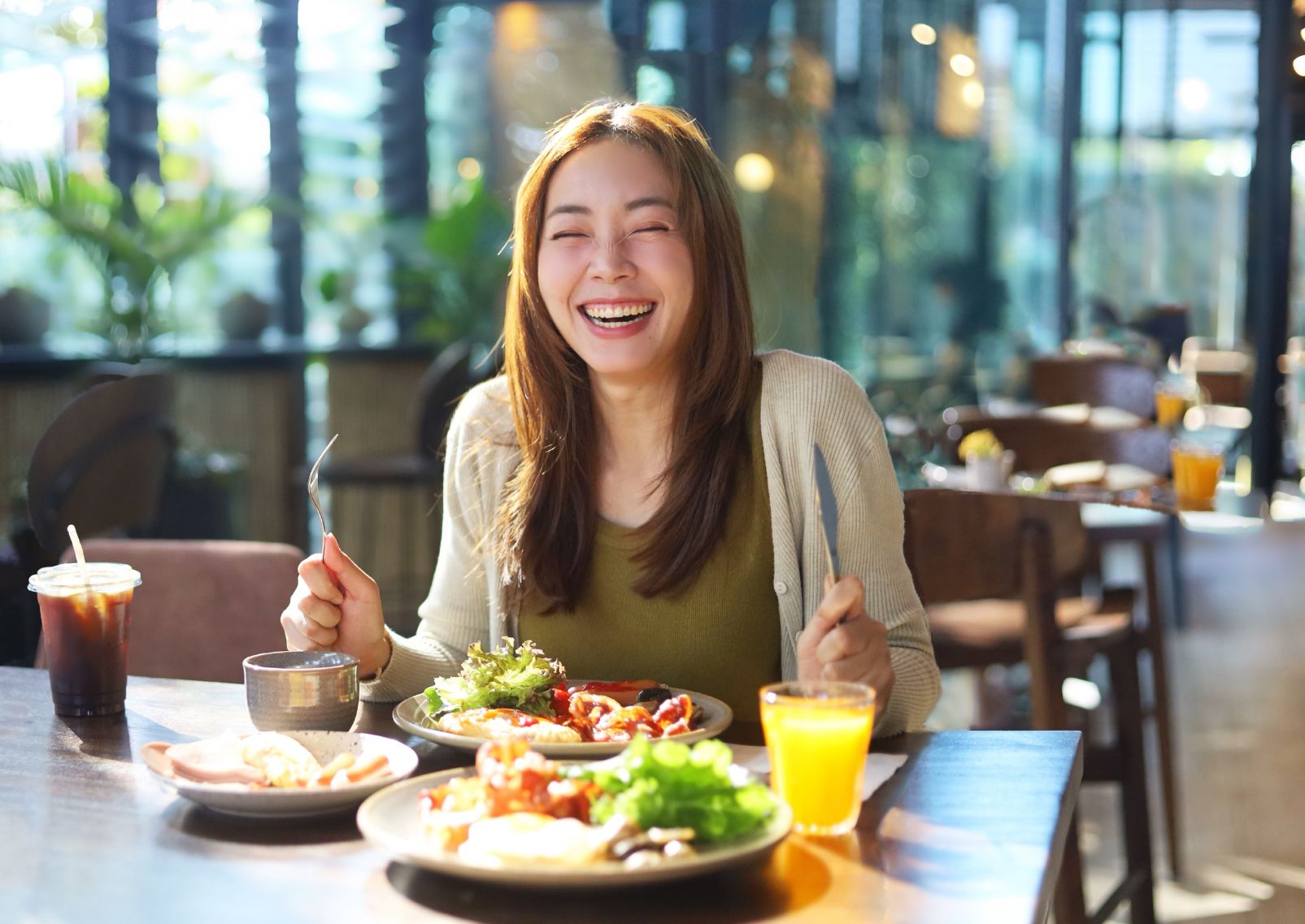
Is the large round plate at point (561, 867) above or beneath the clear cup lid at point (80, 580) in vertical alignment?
beneath

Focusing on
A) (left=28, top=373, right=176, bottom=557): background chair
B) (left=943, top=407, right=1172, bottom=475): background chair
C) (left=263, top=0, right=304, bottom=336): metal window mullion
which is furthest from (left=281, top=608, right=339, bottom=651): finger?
(left=263, top=0, right=304, bottom=336): metal window mullion

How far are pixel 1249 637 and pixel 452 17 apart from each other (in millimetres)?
4257

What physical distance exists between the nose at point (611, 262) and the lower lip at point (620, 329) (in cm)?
5

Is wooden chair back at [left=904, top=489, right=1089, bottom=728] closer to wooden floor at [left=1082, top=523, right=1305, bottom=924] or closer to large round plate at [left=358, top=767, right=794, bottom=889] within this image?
wooden floor at [left=1082, top=523, right=1305, bottom=924]

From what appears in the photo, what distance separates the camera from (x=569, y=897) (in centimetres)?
104

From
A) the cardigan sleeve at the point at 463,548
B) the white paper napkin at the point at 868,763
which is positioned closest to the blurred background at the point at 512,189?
the cardigan sleeve at the point at 463,548

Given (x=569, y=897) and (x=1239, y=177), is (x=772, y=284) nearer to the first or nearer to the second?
(x=1239, y=177)

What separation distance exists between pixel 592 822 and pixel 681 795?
0.07 meters

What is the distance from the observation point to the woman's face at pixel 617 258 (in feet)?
5.87

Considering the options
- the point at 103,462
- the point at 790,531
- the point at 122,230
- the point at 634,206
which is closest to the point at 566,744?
the point at 790,531

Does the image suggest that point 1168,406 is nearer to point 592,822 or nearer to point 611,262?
point 611,262

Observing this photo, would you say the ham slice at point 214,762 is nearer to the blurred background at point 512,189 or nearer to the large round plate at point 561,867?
the large round plate at point 561,867

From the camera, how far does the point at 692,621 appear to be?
175 cm

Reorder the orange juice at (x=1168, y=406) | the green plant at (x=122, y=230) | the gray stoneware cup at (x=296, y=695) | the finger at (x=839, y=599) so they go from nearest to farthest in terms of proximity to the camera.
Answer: the finger at (x=839, y=599) < the gray stoneware cup at (x=296, y=695) < the green plant at (x=122, y=230) < the orange juice at (x=1168, y=406)
